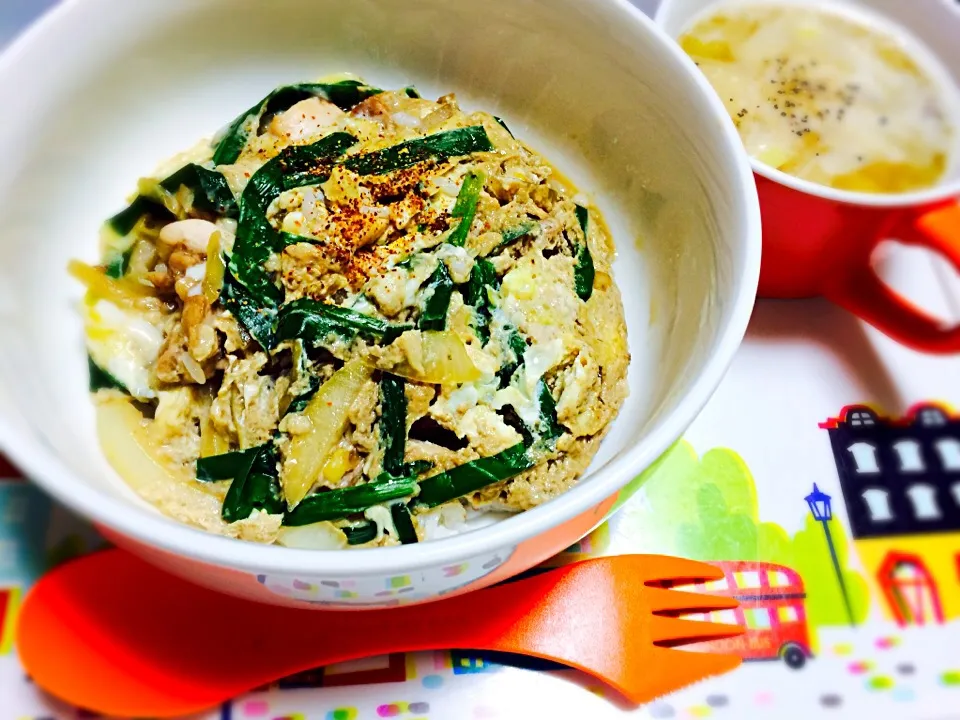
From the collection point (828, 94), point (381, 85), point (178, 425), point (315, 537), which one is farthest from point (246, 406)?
point (828, 94)

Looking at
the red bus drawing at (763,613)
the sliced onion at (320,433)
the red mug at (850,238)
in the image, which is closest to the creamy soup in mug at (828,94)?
the red mug at (850,238)

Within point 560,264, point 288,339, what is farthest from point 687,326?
point 288,339

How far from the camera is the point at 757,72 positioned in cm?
206

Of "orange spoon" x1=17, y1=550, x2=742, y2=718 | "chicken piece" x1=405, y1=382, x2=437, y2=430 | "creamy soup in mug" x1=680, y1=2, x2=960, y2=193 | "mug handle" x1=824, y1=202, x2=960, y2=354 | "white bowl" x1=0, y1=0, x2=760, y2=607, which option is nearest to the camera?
"white bowl" x1=0, y1=0, x2=760, y2=607

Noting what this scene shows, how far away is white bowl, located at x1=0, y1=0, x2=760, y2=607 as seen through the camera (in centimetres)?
104

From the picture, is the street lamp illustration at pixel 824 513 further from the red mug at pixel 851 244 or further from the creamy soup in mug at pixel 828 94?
the creamy soup in mug at pixel 828 94

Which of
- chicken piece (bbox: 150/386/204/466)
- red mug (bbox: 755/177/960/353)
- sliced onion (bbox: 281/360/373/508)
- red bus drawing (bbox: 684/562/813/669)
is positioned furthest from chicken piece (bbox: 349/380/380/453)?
red mug (bbox: 755/177/960/353)

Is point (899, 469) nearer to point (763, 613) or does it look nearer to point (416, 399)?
point (763, 613)

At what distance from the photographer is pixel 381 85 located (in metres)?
1.90

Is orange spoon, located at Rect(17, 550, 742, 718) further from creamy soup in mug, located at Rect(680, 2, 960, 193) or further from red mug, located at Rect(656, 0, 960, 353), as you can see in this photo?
creamy soup in mug, located at Rect(680, 2, 960, 193)

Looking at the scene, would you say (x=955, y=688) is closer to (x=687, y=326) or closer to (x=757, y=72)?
(x=687, y=326)

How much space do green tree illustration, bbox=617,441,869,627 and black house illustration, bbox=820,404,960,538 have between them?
12 centimetres

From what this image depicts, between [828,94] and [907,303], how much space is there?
66cm

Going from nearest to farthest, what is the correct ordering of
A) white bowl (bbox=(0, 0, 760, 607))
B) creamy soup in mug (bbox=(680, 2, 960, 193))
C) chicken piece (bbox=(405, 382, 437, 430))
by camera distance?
white bowl (bbox=(0, 0, 760, 607)) < chicken piece (bbox=(405, 382, 437, 430)) < creamy soup in mug (bbox=(680, 2, 960, 193))
